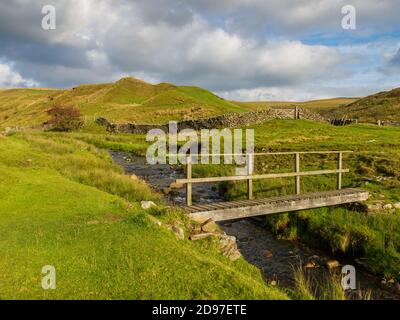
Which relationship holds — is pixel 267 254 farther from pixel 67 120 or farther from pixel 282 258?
pixel 67 120

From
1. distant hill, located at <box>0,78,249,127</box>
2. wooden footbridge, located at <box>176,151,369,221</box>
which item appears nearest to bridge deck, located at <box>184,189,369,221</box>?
wooden footbridge, located at <box>176,151,369,221</box>

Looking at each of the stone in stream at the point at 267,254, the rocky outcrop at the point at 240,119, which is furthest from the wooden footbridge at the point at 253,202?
the rocky outcrop at the point at 240,119

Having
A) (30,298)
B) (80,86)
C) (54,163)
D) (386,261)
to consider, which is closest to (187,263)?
(30,298)

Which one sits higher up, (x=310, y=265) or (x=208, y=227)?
(x=208, y=227)

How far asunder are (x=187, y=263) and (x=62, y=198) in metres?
8.01

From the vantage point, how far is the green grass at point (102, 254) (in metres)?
7.86

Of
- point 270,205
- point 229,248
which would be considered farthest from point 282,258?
point 229,248

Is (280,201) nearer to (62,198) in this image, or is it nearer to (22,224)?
(62,198)

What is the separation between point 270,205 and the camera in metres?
16.8

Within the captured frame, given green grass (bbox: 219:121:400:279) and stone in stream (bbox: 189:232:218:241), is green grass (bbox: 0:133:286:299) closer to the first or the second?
stone in stream (bbox: 189:232:218:241)

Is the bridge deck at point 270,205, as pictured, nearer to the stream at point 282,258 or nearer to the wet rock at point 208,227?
the wet rock at point 208,227

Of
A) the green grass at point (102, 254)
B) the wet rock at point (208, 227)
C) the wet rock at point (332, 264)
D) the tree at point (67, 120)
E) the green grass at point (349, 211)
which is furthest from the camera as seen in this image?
the tree at point (67, 120)

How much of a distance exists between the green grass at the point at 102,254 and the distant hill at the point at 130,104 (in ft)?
203

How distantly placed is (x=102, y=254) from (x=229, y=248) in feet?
14.8
